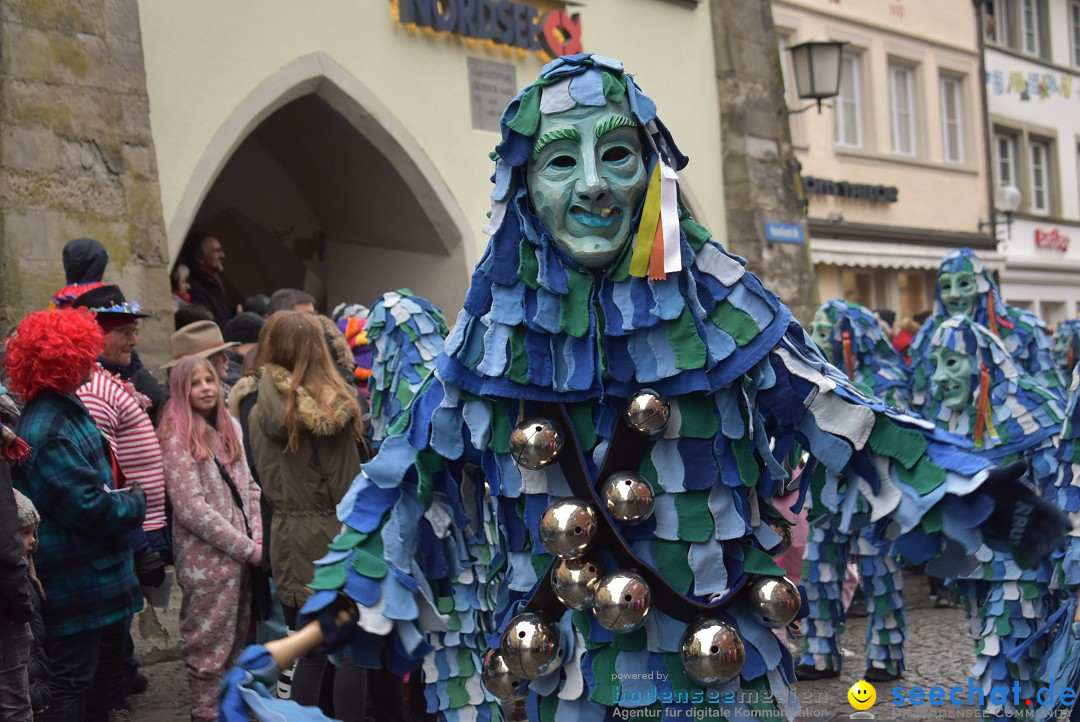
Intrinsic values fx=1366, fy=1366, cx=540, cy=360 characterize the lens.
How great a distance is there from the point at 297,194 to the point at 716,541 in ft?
32.5

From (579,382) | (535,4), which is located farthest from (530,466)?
(535,4)

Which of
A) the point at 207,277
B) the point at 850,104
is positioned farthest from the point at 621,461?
the point at 850,104

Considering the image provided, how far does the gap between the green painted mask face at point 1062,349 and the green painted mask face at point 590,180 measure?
9794 millimetres

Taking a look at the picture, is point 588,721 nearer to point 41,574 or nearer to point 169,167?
point 41,574

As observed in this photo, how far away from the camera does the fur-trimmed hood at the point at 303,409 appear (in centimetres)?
532

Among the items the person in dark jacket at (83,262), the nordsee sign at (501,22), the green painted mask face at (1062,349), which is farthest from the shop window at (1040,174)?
the person in dark jacket at (83,262)

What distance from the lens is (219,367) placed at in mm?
6855

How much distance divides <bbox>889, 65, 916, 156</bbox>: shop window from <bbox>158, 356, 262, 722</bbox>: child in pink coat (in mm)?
16742

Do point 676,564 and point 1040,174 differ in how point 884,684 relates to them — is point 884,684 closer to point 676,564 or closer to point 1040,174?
point 676,564

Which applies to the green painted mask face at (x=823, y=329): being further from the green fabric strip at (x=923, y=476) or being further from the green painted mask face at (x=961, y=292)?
the green fabric strip at (x=923, y=476)

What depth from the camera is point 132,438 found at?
18.7 ft

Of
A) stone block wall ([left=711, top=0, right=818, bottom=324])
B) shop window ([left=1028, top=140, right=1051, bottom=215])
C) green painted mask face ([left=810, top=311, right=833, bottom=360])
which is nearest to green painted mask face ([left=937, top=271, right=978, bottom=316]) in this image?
green painted mask face ([left=810, top=311, right=833, bottom=360])

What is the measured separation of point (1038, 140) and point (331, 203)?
676 inches

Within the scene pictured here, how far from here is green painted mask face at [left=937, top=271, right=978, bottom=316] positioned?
777cm
